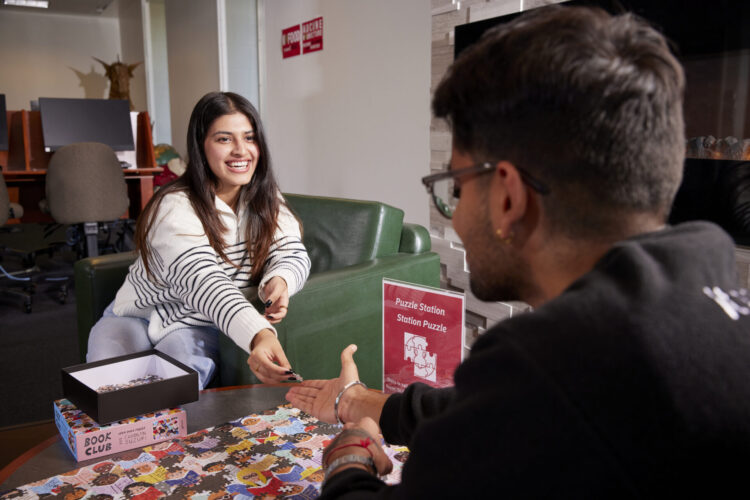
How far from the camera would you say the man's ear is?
0.71m

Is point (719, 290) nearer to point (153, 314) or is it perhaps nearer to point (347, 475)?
point (347, 475)

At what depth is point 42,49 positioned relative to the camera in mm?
10250

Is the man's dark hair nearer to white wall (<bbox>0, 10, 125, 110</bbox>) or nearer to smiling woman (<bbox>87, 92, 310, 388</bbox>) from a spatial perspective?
smiling woman (<bbox>87, 92, 310, 388</bbox>)

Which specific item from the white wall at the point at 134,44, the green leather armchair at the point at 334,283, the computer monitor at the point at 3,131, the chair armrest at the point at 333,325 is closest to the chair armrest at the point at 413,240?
the green leather armchair at the point at 334,283

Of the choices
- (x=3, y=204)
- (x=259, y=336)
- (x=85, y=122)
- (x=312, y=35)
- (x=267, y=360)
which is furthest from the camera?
(x=85, y=122)

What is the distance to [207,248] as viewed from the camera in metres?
1.83

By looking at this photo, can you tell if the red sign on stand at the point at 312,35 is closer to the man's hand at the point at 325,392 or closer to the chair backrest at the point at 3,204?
the chair backrest at the point at 3,204

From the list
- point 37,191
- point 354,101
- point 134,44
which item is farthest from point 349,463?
point 134,44

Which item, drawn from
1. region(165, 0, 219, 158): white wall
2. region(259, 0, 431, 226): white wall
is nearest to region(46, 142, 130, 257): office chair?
region(259, 0, 431, 226): white wall

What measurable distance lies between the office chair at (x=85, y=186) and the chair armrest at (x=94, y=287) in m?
2.51

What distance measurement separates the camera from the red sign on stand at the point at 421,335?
1153 mm

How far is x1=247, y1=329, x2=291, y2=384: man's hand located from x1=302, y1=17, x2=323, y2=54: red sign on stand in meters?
3.66

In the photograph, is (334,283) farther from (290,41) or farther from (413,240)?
(290,41)

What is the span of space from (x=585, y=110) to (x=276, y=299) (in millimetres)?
1260
